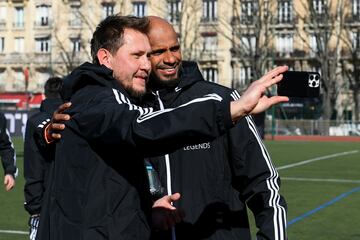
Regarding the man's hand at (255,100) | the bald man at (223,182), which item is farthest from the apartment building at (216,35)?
the man's hand at (255,100)

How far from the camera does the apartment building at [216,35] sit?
219 ft

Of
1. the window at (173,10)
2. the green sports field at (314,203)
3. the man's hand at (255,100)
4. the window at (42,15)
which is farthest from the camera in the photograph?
the window at (42,15)

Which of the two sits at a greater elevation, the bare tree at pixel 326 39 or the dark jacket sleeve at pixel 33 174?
the bare tree at pixel 326 39

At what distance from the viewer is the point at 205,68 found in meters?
74.1

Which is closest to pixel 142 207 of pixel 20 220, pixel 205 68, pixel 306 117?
pixel 20 220

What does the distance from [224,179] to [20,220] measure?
8281mm

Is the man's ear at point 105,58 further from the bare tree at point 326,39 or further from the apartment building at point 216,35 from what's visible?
the apartment building at point 216,35

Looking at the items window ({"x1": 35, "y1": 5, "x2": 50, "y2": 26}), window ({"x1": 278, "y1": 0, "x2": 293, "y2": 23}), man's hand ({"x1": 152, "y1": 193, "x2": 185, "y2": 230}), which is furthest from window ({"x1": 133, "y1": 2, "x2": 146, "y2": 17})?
man's hand ({"x1": 152, "y1": 193, "x2": 185, "y2": 230})

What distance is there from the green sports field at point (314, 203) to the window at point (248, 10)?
44.4m

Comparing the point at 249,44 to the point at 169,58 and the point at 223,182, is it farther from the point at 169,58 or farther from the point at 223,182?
the point at 223,182

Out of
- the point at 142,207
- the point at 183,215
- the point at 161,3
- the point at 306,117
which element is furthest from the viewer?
the point at 161,3

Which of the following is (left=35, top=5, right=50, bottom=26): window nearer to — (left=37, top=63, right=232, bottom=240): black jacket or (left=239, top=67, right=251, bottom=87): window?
(left=239, top=67, right=251, bottom=87): window

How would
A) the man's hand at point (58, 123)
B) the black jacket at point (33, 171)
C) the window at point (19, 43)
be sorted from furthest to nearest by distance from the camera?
1. the window at point (19, 43)
2. the black jacket at point (33, 171)
3. the man's hand at point (58, 123)

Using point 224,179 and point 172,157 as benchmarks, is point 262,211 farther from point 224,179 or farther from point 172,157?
point 172,157
